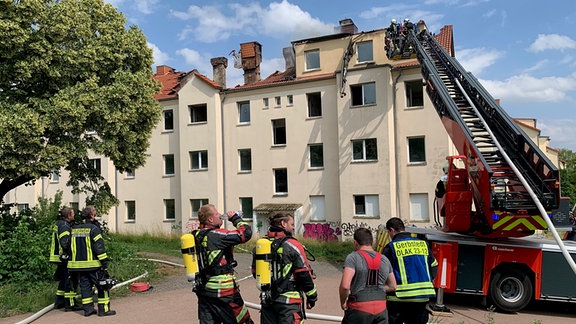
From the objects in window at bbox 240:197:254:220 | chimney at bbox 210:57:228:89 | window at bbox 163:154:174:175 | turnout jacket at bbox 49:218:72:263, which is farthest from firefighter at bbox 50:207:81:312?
window at bbox 163:154:174:175

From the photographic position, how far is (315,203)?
2589 centimetres

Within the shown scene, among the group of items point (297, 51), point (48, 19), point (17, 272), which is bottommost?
point (17, 272)

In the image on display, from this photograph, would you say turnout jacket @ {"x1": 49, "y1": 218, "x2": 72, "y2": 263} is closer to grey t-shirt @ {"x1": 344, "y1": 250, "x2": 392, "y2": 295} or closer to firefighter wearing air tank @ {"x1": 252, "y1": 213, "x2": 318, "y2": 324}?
firefighter wearing air tank @ {"x1": 252, "y1": 213, "x2": 318, "y2": 324}

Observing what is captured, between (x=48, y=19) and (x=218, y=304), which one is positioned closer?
(x=218, y=304)

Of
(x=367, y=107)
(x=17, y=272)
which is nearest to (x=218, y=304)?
(x=17, y=272)

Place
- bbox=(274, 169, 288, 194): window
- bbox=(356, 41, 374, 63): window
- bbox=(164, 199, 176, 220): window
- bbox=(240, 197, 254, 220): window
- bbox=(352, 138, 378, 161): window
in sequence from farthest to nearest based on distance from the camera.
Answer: bbox=(164, 199, 176, 220): window
bbox=(240, 197, 254, 220): window
bbox=(274, 169, 288, 194): window
bbox=(356, 41, 374, 63): window
bbox=(352, 138, 378, 161): window

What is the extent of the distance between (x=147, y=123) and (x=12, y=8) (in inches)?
198

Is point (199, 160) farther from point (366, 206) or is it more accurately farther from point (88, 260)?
point (88, 260)

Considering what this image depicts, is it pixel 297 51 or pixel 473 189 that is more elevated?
pixel 297 51

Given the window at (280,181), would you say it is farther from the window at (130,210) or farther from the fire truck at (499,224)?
the fire truck at (499,224)

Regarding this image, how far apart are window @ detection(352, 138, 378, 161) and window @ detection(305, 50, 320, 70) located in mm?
5139

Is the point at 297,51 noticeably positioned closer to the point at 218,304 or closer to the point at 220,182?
the point at 220,182

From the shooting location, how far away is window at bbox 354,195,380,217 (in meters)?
24.2

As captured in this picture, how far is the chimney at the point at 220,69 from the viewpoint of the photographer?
29.0 metres
